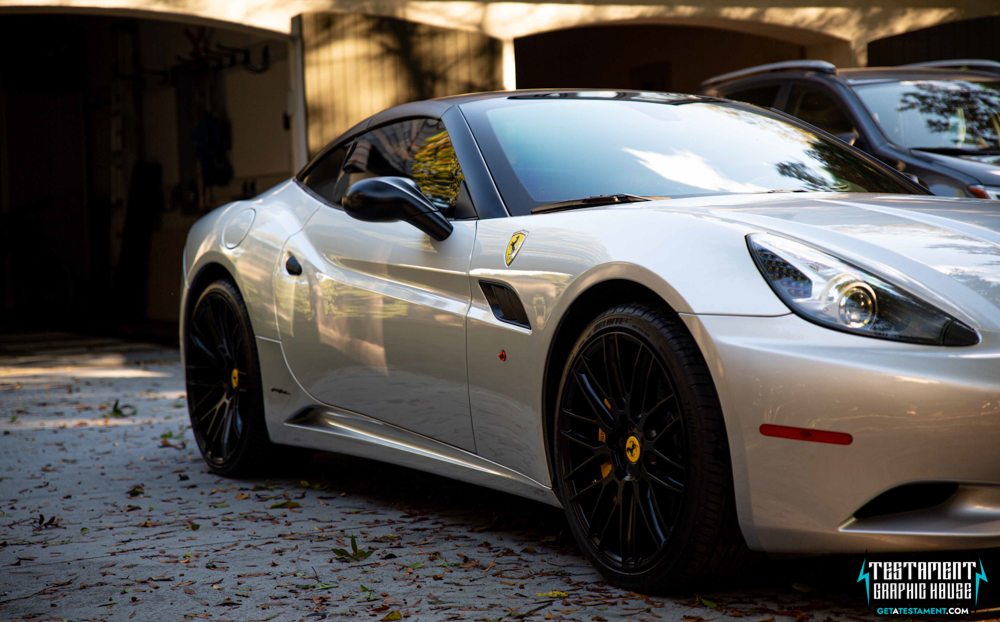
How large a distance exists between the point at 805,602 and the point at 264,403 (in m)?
2.35

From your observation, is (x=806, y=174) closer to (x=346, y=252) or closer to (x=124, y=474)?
(x=346, y=252)

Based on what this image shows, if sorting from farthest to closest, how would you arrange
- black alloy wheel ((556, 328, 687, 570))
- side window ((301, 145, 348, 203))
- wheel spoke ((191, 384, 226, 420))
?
wheel spoke ((191, 384, 226, 420))
side window ((301, 145, 348, 203))
black alloy wheel ((556, 328, 687, 570))

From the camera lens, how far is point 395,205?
11.1ft

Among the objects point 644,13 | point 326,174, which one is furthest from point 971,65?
point 326,174

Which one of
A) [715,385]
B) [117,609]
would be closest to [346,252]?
[117,609]

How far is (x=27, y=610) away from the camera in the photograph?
9.27 feet

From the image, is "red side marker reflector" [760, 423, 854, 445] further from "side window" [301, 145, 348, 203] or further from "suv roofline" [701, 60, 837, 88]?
"suv roofline" [701, 60, 837, 88]

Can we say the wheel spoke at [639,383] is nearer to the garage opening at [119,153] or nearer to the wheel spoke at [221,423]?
the wheel spoke at [221,423]

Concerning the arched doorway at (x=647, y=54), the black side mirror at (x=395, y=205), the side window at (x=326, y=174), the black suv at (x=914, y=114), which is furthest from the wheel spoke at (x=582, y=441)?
the arched doorway at (x=647, y=54)

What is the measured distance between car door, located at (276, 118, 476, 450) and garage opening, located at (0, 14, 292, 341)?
300 inches

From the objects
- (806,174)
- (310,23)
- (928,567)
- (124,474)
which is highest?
(310,23)

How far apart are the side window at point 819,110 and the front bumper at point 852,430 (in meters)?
4.49

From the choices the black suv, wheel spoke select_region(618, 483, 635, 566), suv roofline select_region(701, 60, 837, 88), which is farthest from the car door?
suv roofline select_region(701, 60, 837, 88)

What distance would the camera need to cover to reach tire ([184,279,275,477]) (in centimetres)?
440
